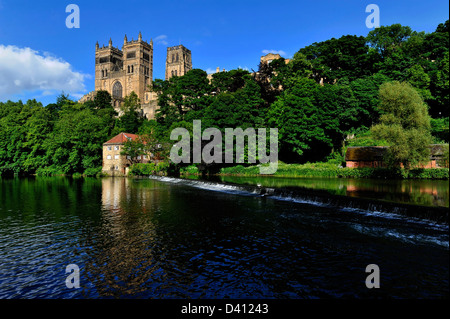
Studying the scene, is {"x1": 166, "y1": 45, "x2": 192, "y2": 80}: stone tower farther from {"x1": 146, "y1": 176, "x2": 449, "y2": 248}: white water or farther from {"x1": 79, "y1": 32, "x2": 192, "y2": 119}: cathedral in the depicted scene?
{"x1": 146, "y1": 176, "x2": 449, "y2": 248}: white water

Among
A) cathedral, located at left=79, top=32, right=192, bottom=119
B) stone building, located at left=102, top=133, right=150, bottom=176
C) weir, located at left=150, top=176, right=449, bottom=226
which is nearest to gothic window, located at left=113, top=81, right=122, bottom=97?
cathedral, located at left=79, top=32, right=192, bottom=119

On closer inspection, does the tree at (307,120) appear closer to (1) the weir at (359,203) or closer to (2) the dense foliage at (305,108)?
(2) the dense foliage at (305,108)

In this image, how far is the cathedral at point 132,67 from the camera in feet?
448

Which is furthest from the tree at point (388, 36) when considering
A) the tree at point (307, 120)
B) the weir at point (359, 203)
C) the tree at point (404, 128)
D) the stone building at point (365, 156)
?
the weir at point (359, 203)

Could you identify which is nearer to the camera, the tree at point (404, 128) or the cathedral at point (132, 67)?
the tree at point (404, 128)

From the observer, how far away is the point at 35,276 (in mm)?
8828

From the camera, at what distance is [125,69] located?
5487 inches

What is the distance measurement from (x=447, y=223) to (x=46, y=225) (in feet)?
68.0

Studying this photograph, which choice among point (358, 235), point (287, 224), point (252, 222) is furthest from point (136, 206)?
point (358, 235)

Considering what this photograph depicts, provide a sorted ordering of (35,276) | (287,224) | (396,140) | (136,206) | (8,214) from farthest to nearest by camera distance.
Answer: (396,140), (136,206), (8,214), (287,224), (35,276)

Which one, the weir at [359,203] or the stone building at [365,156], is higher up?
the stone building at [365,156]

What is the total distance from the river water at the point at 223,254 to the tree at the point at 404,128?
1895 centimetres
